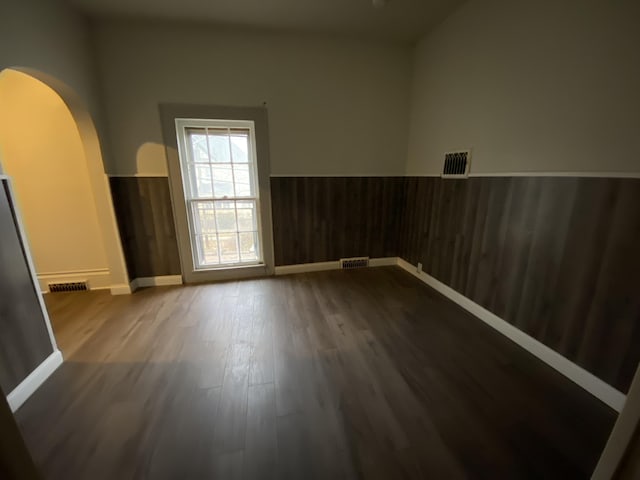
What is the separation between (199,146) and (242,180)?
1.89ft

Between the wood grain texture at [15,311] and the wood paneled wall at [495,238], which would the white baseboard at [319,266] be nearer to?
the wood paneled wall at [495,238]

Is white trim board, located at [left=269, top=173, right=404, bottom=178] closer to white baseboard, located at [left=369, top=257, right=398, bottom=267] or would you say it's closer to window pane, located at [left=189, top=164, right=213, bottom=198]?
window pane, located at [left=189, top=164, right=213, bottom=198]

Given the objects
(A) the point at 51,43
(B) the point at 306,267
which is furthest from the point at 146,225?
(B) the point at 306,267

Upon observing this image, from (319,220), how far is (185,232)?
5.21ft

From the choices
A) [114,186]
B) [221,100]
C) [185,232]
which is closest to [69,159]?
[114,186]

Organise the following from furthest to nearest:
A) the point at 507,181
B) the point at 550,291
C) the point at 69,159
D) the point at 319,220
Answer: the point at 319,220 → the point at 69,159 → the point at 507,181 → the point at 550,291

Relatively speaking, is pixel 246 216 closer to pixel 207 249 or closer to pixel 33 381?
pixel 207 249

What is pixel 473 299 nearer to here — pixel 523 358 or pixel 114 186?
pixel 523 358

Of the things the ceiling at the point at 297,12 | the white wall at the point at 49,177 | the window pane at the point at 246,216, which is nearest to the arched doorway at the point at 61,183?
the white wall at the point at 49,177

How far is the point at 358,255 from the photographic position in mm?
3576

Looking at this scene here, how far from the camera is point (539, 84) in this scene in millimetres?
1765

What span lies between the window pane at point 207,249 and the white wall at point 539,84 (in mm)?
2760

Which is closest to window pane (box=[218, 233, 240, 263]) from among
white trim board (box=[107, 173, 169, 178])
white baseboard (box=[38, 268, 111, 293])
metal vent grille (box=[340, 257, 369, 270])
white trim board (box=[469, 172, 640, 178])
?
white trim board (box=[107, 173, 169, 178])

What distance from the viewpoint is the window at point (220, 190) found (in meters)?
2.92
